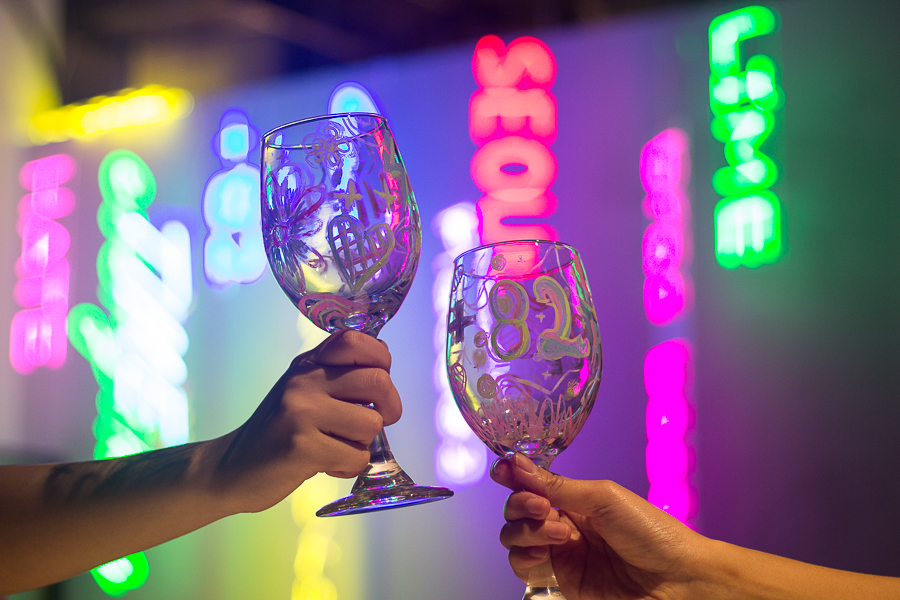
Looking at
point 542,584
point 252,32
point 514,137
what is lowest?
point 542,584

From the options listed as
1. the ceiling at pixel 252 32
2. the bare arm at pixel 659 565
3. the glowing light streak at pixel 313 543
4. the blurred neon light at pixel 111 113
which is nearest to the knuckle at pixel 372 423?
the bare arm at pixel 659 565

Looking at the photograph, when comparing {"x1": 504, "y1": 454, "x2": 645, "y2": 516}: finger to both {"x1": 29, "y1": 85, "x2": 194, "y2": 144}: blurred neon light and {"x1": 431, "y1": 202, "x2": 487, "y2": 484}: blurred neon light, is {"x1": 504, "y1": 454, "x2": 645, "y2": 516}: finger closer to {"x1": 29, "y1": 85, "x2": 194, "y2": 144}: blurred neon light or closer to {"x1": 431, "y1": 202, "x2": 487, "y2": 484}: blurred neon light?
{"x1": 431, "y1": 202, "x2": 487, "y2": 484}: blurred neon light

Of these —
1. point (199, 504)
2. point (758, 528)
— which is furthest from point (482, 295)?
point (758, 528)

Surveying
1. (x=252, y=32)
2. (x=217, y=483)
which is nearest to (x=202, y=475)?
(x=217, y=483)

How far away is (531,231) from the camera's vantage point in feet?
7.87

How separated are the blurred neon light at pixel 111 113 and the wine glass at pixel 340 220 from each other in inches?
117

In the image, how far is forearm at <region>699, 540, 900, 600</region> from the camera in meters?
0.73

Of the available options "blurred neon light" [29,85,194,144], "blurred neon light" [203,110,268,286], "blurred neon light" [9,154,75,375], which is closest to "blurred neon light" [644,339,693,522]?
"blurred neon light" [203,110,268,286]

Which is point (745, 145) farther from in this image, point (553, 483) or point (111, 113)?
point (111, 113)

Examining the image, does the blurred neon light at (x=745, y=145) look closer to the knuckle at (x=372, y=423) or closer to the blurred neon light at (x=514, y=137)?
the blurred neon light at (x=514, y=137)

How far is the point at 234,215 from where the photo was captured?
2.89m

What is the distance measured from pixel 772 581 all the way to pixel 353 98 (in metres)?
2.51

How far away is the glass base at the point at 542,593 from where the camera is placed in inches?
19.2

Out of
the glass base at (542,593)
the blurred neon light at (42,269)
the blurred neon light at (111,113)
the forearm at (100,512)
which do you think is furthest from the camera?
the blurred neon light at (111,113)
